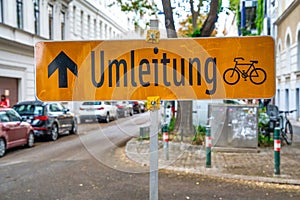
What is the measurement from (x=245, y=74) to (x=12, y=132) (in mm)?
9842

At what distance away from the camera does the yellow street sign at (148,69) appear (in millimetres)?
2443

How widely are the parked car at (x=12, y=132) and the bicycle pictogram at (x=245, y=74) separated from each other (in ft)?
30.2

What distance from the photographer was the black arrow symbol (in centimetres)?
252

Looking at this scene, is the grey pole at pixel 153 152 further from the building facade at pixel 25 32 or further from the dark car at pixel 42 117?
the building facade at pixel 25 32

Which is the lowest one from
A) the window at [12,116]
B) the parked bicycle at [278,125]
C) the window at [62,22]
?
the parked bicycle at [278,125]

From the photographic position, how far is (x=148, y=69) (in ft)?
8.18

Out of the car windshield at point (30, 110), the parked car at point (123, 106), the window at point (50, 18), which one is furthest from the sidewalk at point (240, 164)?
the window at point (50, 18)

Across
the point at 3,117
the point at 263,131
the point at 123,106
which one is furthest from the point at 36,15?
the point at 123,106

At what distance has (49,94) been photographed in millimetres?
2527

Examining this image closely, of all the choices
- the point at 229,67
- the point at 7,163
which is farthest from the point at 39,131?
the point at 229,67

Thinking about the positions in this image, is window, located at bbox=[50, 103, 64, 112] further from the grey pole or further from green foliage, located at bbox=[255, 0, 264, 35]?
green foliage, located at bbox=[255, 0, 264, 35]

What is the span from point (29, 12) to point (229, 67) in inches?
835

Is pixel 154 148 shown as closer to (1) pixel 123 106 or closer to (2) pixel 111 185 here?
(1) pixel 123 106

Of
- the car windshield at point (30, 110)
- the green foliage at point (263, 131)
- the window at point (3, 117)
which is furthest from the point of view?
the car windshield at point (30, 110)
